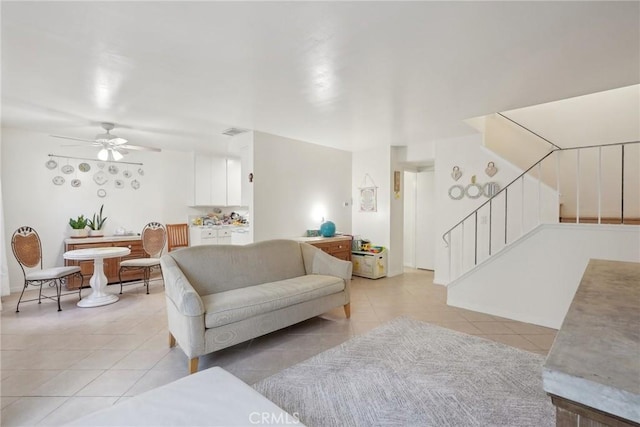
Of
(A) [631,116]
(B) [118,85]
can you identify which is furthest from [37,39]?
(A) [631,116]

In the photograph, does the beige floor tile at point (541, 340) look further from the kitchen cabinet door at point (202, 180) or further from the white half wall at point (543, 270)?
the kitchen cabinet door at point (202, 180)

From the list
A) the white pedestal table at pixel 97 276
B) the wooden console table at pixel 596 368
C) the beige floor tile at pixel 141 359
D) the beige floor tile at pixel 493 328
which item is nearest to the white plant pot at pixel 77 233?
the white pedestal table at pixel 97 276

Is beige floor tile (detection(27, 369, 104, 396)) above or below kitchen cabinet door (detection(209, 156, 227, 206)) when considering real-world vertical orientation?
below

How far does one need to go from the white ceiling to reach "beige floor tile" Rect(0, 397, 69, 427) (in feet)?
8.32

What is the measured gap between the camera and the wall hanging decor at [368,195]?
20.2 feet

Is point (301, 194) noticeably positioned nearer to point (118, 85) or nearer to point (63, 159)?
point (118, 85)

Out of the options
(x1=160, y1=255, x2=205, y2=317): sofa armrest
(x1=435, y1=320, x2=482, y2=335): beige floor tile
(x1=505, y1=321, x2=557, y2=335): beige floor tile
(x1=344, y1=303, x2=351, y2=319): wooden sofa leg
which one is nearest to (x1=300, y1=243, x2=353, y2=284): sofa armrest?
(x1=344, y1=303, x2=351, y2=319): wooden sofa leg

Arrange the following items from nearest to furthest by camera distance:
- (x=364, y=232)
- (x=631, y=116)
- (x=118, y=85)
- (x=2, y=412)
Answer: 1. (x=2, y=412)
2. (x=118, y=85)
3. (x=631, y=116)
4. (x=364, y=232)

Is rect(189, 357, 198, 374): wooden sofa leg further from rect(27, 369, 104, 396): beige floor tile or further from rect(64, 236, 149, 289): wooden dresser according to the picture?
rect(64, 236, 149, 289): wooden dresser

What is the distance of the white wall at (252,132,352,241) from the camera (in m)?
4.85

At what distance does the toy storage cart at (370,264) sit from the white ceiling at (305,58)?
8.86 ft

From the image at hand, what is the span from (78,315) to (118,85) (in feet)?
9.39

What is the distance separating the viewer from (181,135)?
5062mm

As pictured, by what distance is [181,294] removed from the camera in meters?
2.46
